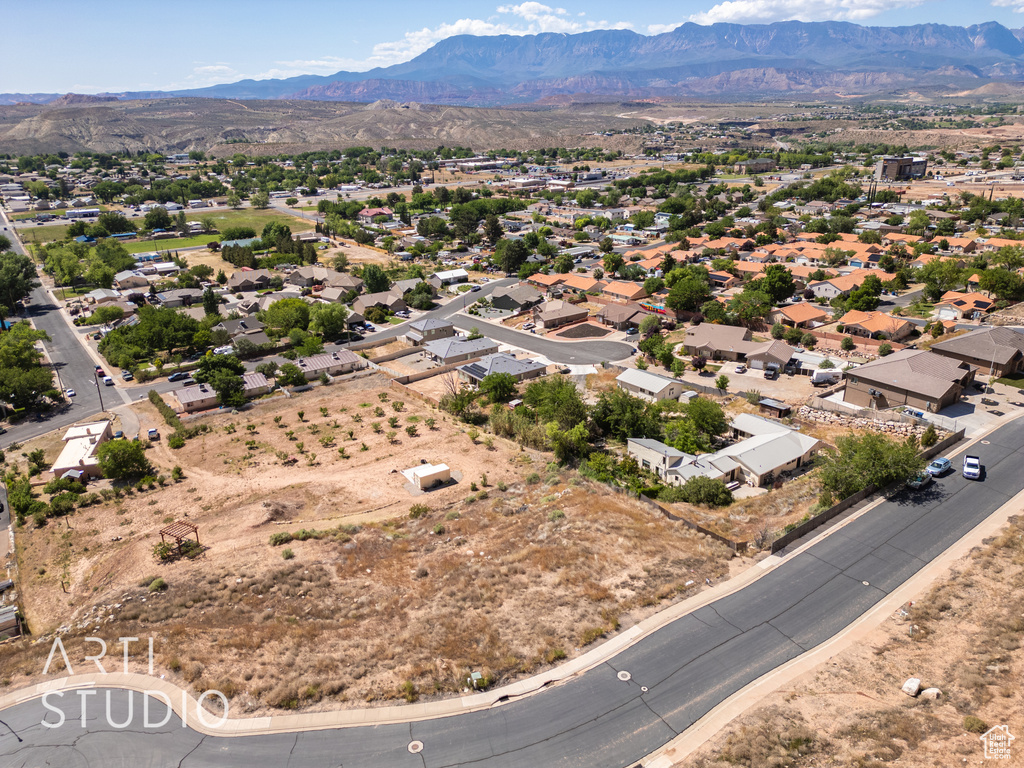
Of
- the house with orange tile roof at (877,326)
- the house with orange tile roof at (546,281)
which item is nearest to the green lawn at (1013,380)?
the house with orange tile roof at (877,326)

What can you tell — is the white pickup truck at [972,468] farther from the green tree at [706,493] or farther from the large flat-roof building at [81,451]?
the large flat-roof building at [81,451]

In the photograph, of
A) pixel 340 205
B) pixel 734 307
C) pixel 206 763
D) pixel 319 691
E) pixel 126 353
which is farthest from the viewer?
pixel 340 205

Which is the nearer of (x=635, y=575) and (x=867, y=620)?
(x=867, y=620)

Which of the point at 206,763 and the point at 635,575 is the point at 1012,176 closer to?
the point at 635,575

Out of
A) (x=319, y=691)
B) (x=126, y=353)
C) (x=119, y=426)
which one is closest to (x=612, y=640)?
(x=319, y=691)

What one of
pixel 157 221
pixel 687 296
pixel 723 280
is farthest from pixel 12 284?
pixel 723 280

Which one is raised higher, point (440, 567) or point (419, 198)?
point (419, 198)

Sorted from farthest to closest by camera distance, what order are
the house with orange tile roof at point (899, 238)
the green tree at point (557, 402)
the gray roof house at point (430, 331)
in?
the house with orange tile roof at point (899, 238) → the gray roof house at point (430, 331) → the green tree at point (557, 402)
